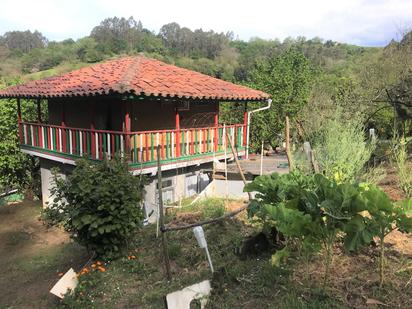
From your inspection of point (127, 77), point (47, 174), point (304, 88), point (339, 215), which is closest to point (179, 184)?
point (127, 77)

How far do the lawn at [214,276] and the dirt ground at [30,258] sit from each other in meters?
0.02

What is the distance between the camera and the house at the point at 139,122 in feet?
28.1

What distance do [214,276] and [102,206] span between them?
2.23 m

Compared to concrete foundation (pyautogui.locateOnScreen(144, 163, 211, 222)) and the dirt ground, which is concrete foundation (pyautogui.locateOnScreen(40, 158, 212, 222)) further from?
the dirt ground

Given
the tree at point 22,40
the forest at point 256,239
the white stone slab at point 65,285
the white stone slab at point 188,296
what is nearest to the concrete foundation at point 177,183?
the forest at point 256,239

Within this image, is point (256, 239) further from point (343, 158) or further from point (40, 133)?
point (40, 133)

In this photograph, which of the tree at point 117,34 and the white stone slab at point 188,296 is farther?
the tree at point 117,34

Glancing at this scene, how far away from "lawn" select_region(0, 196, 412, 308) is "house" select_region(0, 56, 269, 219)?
203cm

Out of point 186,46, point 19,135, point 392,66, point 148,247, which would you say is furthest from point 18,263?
point 186,46

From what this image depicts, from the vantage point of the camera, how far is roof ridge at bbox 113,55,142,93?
7.68m

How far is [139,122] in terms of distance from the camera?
1023 centimetres

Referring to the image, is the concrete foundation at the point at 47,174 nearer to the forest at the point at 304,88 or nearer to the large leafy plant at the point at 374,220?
the forest at the point at 304,88

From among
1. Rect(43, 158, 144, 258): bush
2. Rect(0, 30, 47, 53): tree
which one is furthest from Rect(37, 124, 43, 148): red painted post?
Rect(0, 30, 47, 53): tree

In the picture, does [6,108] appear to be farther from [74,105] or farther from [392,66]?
[392,66]
